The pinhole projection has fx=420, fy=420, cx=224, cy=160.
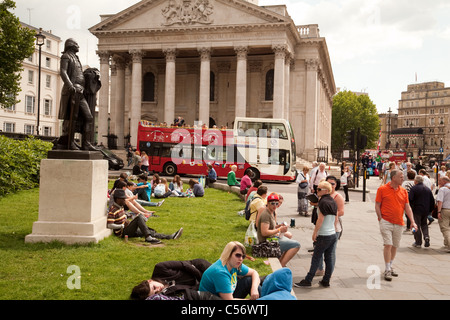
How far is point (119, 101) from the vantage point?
4650 cm

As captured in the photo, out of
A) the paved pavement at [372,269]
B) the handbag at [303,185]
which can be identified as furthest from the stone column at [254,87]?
the paved pavement at [372,269]

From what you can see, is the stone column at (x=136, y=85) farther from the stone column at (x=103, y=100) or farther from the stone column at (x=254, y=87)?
the stone column at (x=254, y=87)

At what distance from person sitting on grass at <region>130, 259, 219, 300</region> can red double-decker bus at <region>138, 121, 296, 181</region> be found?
21.4m

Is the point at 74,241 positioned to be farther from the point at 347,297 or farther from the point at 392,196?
the point at 392,196

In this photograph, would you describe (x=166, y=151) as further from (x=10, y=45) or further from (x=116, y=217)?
(x=116, y=217)

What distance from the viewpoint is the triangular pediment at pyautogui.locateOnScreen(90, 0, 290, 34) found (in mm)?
38812

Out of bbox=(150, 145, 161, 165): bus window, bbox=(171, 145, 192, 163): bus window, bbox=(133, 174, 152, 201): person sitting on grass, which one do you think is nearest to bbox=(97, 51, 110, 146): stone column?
bbox=(150, 145, 161, 165): bus window

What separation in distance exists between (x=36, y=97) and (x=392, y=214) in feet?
191

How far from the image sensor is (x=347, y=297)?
20.2ft

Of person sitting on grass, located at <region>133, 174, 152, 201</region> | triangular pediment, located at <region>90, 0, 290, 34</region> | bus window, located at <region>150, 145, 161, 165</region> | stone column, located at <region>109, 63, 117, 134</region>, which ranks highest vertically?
triangular pediment, located at <region>90, 0, 290, 34</region>

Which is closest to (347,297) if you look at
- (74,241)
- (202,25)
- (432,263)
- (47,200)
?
(432,263)

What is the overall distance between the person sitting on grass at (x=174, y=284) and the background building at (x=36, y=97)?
176ft

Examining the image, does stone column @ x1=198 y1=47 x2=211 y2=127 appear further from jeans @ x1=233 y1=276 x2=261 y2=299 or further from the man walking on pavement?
jeans @ x1=233 y1=276 x2=261 y2=299
